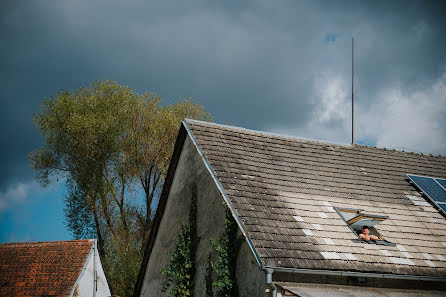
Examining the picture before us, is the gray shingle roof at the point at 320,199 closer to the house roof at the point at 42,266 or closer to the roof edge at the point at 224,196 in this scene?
the roof edge at the point at 224,196

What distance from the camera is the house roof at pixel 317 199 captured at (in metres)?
10.2

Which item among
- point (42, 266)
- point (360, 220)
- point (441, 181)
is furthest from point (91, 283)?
point (441, 181)

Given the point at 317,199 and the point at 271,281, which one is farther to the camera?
the point at 317,199

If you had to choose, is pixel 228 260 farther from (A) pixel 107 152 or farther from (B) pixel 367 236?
(A) pixel 107 152

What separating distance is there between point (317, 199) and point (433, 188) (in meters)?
4.83

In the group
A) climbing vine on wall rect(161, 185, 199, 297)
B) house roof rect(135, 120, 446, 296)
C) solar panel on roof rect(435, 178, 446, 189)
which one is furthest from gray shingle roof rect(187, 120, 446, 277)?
climbing vine on wall rect(161, 185, 199, 297)

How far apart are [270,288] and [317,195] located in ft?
12.0

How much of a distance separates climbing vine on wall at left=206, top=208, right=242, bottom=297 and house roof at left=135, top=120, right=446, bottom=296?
1.69 ft

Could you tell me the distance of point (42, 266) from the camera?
22203 mm

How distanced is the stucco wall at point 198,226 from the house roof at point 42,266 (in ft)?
23.6

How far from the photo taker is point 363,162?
15.5 meters

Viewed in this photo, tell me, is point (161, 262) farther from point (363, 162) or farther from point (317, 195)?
point (363, 162)

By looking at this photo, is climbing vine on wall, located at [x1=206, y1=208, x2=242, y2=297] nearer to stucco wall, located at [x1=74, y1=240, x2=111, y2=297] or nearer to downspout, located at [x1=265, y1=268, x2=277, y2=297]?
downspout, located at [x1=265, y1=268, x2=277, y2=297]

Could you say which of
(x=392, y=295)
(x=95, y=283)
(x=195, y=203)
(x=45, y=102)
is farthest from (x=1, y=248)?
(x=392, y=295)
